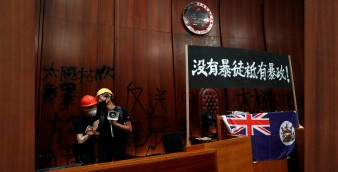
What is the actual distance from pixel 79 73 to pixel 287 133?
368 cm

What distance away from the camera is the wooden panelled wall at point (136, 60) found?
403 centimetres

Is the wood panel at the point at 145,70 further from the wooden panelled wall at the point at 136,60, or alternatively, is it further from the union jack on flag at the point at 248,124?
the union jack on flag at the point at 248,124

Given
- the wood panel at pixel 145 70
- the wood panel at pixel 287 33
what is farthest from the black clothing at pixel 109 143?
the wood panel at pixel 287 33

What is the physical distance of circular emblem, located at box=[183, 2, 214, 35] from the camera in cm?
552

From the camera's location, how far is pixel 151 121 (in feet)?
16.4

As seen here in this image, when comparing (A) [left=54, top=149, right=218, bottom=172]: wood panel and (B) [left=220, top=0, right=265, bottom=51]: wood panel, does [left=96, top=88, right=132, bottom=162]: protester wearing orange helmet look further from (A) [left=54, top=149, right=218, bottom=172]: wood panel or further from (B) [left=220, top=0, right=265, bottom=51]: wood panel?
(B) [left=220, top=0, right=265, bottom=51]: wood panel

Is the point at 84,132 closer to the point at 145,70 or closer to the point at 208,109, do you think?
the point at 145,70

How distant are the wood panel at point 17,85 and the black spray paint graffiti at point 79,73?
3.54m

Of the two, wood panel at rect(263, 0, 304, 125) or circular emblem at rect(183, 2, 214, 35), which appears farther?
wood panel at rect(263, 0, 304, 125)

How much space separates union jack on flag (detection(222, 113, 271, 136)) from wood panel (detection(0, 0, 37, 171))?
2.79 m

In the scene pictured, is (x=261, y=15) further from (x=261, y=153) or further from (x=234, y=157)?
(x=234, y=157)

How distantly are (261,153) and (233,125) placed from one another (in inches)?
22.7
